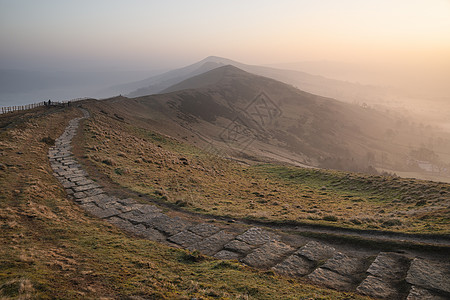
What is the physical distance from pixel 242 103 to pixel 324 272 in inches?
7448

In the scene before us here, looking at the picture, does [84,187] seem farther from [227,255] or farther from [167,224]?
[227,255]

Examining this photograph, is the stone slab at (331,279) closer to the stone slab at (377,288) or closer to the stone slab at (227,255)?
the stone slab at (377,288)

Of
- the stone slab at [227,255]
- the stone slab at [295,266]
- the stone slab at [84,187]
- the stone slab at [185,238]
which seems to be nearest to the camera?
the stone slab at [295,266]

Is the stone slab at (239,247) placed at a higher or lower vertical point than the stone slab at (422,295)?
lower

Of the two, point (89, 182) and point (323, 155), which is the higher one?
point (89, 182)

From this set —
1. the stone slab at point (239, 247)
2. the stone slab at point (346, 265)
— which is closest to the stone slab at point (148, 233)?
the stone slab at point (239, 247)

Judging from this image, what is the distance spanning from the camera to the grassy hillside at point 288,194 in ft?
59.0

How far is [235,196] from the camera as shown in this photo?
88.9ft

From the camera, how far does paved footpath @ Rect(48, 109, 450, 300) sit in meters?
9.89

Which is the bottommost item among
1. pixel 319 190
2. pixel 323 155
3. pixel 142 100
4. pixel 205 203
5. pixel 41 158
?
pixel 323 155

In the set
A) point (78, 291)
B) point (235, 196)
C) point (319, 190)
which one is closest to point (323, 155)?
point (319, 190)

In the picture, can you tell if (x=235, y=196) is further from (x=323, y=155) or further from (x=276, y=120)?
(x=276, y=120)

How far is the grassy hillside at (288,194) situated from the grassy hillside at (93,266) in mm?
7291

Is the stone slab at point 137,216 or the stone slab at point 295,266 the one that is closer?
the stone slab at point 295,266
